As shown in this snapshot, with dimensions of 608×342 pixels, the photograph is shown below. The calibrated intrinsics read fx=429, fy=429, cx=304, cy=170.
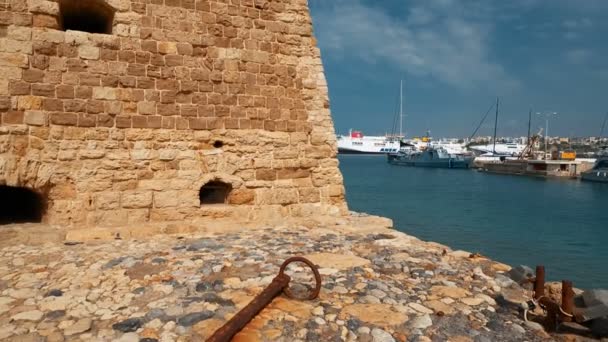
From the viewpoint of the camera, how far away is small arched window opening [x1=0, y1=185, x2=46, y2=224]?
6188mm

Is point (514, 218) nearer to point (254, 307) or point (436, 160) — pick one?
point (254, 307)

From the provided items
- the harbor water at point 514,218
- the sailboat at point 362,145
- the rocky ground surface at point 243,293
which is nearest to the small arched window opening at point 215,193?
the rocky ground surface at point 243,293

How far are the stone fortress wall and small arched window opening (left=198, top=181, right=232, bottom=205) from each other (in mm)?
18

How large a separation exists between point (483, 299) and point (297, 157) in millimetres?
4243

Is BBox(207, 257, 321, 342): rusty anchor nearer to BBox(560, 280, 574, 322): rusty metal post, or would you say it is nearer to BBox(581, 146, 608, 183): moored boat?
BBox(560, 280, 574, 322): rusty metal post

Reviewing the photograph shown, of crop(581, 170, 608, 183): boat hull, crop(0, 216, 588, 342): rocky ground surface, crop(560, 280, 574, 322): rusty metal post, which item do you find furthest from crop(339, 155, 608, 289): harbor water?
crop(560, 280, 574, 322): rusty metal post

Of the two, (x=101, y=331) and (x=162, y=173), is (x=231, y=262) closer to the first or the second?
(x=101, y=331)

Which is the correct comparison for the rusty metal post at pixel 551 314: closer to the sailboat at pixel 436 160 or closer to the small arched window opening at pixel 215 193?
the small arched window opening at pixel 215 193

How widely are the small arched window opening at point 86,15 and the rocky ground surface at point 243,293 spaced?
132 inches

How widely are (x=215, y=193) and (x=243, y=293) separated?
3539 mm

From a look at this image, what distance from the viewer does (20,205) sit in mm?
6973

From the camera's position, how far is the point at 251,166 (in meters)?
7.08

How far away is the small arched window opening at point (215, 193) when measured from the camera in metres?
6.97

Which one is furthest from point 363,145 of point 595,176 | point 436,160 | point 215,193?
point 215,193
